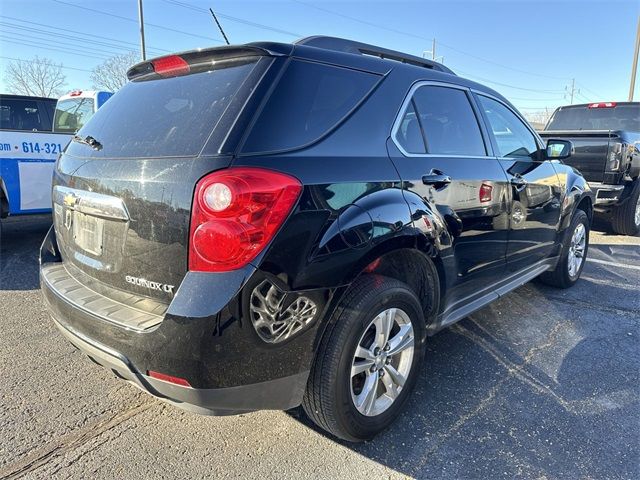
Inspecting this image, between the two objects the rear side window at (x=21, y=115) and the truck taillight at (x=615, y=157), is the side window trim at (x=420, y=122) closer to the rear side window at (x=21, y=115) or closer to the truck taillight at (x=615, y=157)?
the truck taillight at (x=615, y=157)

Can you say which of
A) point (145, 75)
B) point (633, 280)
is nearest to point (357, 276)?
point (145, 75)

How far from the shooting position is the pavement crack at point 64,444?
207 centimetres

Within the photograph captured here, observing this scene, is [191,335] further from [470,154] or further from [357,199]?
[470,154]

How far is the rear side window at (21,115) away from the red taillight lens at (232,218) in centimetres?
742

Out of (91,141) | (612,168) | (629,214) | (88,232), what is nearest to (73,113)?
(91,141)

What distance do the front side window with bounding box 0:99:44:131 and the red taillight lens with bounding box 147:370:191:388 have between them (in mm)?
7440

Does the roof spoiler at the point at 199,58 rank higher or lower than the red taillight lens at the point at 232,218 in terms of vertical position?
higher

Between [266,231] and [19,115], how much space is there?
8.07m

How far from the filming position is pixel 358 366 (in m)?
2.20

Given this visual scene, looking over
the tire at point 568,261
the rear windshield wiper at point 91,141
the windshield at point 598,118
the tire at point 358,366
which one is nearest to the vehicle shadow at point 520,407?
the tire at point 358,366

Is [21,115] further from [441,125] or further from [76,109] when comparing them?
[441,125]

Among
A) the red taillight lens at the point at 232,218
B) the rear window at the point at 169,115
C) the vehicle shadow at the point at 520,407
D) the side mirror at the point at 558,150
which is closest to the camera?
the red taillight lens at the point at 232,218

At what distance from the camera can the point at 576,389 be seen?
2863 millimetres

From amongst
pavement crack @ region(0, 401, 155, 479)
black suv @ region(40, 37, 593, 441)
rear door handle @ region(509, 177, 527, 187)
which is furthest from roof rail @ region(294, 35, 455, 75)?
pavement crack @ region(0, 401, 155, 479)
